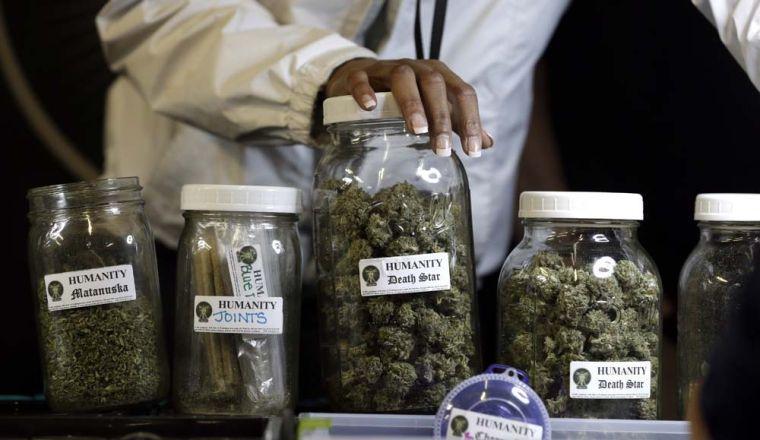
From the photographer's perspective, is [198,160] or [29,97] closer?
[198,160]

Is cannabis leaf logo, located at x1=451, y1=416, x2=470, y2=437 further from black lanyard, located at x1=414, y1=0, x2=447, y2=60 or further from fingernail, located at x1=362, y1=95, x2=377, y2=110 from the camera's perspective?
black lanyard, located at x1=414, y1=0, x2=447, y2=60

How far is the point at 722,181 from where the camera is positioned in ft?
3.63

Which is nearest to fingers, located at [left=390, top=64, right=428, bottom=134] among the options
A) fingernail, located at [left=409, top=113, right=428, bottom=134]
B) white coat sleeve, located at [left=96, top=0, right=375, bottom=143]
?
fingernail, located at [left=409, top=113, right=428, bottom=134]

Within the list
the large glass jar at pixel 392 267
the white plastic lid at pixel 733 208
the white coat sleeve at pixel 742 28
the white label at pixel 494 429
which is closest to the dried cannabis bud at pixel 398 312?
the large glass jar at pixel 392 267

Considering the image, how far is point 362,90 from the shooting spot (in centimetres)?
71

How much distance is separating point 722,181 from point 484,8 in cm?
39

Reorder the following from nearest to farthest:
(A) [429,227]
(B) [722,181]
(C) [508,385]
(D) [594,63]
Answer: (C) [508,385]
(A) [429,227]
(B) [722,181]
(D) [594,63]

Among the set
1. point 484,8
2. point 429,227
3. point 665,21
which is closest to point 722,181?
point 665,21

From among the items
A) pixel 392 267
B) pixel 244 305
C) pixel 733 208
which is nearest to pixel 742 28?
pixel 733 208

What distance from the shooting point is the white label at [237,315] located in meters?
0.69

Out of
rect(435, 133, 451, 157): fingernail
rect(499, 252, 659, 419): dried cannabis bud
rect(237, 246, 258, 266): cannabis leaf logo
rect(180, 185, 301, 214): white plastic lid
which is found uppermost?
rect(435, 133, 451, 157): fingernail

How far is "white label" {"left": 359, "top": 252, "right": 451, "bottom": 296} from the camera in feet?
2.21

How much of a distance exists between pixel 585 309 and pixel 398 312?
0.48 feet

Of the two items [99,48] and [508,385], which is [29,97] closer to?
[99,48]
